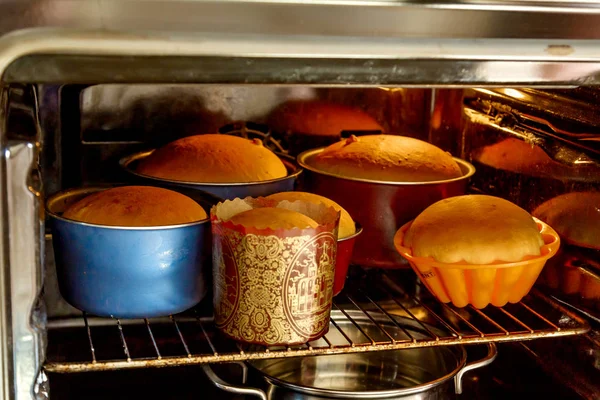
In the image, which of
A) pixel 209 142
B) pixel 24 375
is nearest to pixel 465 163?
pixel 209 142

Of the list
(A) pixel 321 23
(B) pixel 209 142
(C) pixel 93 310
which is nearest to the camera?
(A) pixel 321 23

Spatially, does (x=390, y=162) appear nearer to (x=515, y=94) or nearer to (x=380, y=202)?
(x=380, y=202)

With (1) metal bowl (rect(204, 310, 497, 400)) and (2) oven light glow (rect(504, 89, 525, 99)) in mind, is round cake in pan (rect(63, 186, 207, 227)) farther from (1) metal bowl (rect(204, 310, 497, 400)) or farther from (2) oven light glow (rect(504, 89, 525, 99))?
(2) oven light glow (rect(504, 89, 525, 99))

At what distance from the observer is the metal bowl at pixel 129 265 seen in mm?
910

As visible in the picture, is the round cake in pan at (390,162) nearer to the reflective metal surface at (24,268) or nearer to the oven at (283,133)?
the oven at (283,133)

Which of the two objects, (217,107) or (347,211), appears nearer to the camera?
(347,211)

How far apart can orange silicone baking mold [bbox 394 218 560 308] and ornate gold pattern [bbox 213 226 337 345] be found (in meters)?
0.17

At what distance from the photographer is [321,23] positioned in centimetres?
75

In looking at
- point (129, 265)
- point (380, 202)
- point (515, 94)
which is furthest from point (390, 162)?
point (129, 265)

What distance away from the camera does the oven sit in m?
0.72

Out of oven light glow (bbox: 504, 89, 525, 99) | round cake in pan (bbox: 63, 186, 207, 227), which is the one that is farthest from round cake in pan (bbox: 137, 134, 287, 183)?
oven light glow (bbox: 504, 89, 525, 99)

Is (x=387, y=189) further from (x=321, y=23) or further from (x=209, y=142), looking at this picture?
(x=321, y=23)

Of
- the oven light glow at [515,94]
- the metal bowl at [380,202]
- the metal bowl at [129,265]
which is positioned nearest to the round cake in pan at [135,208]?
the metal bowl at [129,265]

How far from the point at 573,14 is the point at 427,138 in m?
0.63
